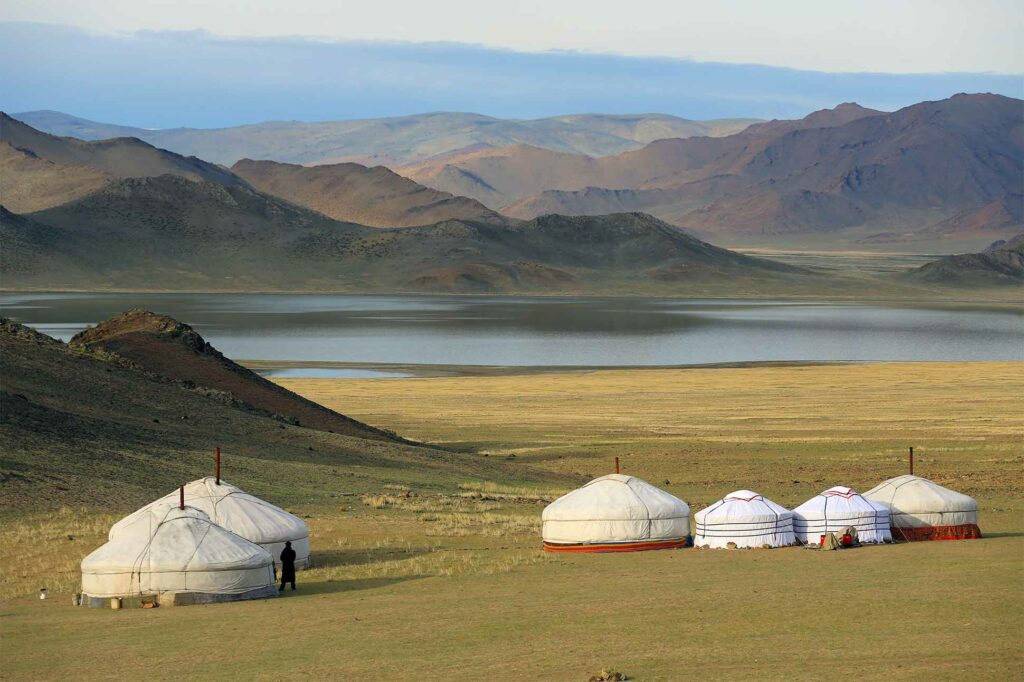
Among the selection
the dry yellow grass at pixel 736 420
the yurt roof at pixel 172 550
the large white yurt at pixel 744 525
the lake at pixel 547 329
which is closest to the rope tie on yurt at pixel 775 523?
the large white yurt at pixel 744 525

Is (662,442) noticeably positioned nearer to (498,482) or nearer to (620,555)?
(498,482)

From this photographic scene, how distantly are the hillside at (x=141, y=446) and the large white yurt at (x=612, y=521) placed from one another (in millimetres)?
7536

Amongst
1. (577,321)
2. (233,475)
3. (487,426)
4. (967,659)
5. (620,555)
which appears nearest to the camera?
(967,659)

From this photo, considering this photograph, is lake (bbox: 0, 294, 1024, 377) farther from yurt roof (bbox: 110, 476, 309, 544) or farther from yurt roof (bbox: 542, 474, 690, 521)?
yurt roof (bbox: 110, 476, 309, 544)

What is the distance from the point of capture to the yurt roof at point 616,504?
25781 millimetres

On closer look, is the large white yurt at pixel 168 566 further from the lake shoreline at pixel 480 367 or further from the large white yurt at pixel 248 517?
the lake shoreline at pixel 480 367

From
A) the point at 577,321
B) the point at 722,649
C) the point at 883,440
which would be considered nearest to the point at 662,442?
the point at 883,440

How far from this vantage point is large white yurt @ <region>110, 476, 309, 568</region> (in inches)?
Answer: 932

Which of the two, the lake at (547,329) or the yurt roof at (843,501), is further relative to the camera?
the lake at (547,329)

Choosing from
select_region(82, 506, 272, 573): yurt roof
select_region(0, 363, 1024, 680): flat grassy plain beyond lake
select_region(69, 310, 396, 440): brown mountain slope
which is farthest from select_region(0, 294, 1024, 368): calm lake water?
select_region(82, 506, 272, 573): yurt roof

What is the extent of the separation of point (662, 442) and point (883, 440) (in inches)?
251

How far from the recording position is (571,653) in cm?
1784

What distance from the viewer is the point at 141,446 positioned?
1414 inches

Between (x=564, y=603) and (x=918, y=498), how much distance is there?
29.0 feet
